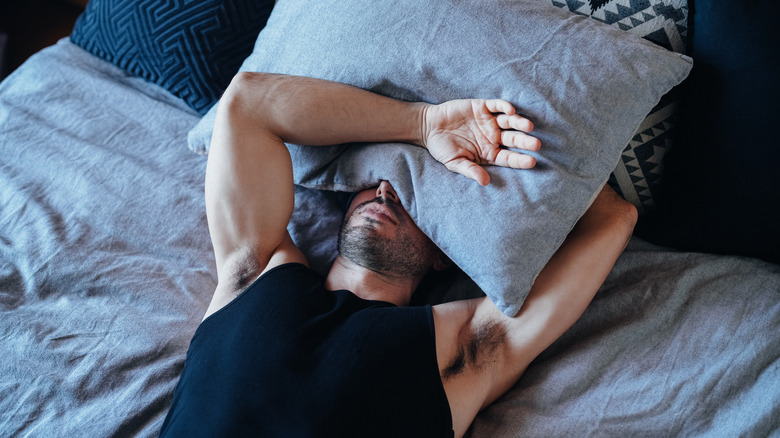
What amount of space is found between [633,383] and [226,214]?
0.81m

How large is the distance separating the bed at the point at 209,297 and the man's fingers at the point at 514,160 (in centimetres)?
5

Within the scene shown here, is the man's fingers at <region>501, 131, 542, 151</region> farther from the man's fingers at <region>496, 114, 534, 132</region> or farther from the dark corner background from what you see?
the dark corner background

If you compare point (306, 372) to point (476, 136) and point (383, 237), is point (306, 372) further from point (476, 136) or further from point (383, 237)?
point (476, 136)

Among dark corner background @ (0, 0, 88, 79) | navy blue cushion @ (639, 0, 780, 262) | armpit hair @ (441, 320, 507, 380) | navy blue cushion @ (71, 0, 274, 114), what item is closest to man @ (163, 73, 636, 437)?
armpit hair @ (441, 320, 507, 380)

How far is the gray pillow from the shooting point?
0.89 m

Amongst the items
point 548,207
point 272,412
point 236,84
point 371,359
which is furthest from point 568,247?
point 236,84

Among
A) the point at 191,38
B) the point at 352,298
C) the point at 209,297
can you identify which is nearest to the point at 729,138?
the point at 352,298

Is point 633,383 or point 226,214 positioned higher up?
point 226,214

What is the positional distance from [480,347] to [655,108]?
0.56 meters

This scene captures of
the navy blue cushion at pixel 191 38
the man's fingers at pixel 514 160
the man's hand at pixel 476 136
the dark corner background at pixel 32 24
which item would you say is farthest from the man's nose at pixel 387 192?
the dark corner background at pixel 32 24

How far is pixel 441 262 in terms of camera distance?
1.14 m

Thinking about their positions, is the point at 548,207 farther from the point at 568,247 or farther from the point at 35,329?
the point at 35,329

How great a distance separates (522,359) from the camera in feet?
3.17

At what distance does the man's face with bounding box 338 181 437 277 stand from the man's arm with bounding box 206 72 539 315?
12 centimetres
